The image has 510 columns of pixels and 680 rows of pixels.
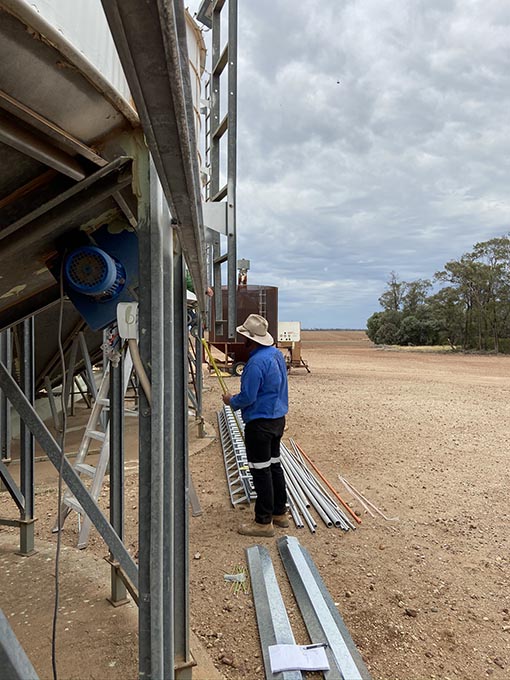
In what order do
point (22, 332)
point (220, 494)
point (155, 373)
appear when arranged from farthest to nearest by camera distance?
1. point (220, 494)
2. point (22, 332)
3. point (155, 373)

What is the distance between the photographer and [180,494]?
2.35 m

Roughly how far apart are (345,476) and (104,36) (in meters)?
5.66

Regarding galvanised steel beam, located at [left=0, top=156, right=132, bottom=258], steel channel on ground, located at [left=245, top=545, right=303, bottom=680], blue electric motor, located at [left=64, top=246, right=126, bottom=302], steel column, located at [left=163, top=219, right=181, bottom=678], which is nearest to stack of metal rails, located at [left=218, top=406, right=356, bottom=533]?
steel channel on ground, located at [left=245, top=545, right=303, bottom=680]

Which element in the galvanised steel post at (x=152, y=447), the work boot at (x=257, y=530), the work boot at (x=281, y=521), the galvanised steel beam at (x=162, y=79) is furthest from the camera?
the work boot at (x=281, y=521)

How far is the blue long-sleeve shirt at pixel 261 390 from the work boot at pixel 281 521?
993 mm

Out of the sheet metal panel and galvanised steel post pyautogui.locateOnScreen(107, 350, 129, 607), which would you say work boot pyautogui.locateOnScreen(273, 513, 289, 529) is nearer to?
galvanised steel post pyautogui.locateOnScreen(107, 350, 129, 607)

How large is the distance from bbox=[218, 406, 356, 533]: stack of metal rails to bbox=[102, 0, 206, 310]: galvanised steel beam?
3.93m

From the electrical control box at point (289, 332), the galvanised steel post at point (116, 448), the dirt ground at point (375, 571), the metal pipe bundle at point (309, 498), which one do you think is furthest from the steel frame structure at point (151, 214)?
the electrical control box at point (289, 332)

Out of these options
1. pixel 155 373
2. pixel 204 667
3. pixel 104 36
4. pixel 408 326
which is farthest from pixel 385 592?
pixel 408 326

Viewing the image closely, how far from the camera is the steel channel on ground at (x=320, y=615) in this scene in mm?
2654

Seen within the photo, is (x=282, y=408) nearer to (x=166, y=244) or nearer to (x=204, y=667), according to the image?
(x=204, y=667)

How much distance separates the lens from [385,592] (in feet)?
11.6

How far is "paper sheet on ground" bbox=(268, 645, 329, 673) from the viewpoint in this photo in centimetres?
263

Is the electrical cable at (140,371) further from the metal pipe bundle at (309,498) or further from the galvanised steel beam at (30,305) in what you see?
the metal pipe bundle at (309,498)
